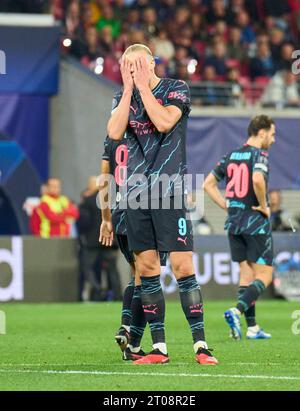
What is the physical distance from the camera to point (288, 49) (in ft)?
82.4

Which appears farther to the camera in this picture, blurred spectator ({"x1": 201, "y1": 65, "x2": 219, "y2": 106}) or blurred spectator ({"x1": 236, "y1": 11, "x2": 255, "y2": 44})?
blurred spectator ({"x1": 236, "y1": 11, "x2": 255, "y2": 44})

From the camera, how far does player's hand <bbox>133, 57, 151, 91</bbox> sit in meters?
8.82

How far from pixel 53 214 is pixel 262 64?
22.3ft

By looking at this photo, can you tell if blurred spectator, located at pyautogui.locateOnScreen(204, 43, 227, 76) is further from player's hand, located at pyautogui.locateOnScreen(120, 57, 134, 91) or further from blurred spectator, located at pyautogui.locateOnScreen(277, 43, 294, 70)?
player's hand, located at pyautogui.locateOnScreen(120, 57, 134, 91)

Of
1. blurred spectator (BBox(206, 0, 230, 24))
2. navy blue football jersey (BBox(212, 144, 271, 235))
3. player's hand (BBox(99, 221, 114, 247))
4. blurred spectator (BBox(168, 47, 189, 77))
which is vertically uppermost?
blurred spectator (BBox(206, 0, 230, 24))

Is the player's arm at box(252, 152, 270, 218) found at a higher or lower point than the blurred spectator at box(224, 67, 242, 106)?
lower

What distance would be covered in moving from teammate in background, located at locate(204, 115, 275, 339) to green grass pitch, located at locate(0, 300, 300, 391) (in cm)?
60

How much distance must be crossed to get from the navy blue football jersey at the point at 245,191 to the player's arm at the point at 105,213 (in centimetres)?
285

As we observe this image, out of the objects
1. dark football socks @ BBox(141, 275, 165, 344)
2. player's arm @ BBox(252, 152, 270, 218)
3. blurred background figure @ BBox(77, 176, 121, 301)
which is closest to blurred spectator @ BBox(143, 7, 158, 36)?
blurred background figure @ BBox(77, 176, 121, 301)

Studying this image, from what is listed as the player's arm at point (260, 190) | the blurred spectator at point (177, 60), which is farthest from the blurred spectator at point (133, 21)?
the player's arm at point (260, 190)

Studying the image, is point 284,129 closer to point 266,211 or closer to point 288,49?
point 288,49

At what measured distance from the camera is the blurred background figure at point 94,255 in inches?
782

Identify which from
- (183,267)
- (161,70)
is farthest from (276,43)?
(183,267)
